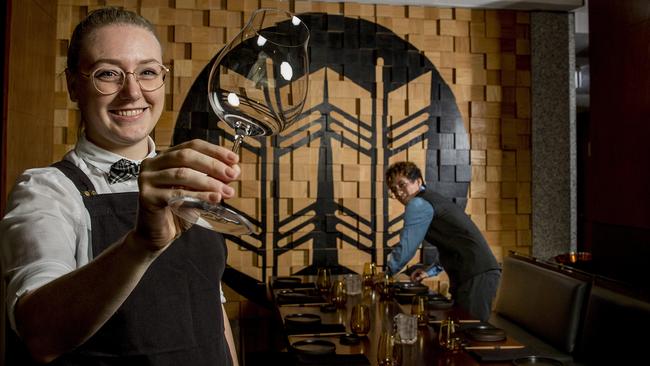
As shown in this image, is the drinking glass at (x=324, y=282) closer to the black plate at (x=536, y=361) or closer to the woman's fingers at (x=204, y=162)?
the black plate at (x=536, y=361)

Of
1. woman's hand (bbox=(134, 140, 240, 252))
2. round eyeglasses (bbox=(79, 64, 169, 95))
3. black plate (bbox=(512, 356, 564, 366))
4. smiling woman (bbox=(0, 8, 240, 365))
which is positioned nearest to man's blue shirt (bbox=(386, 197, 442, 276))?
black plate (bbox=(512, 356, 564, 366))

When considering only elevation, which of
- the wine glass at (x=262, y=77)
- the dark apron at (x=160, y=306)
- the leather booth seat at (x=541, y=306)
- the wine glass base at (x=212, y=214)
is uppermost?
the wine glass at (x=262, y=77)

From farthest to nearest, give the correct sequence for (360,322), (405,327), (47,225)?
1. (360,322)
2. (405,327)
3. (47,225)

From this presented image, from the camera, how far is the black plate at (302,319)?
2.84m

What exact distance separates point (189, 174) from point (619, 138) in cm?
360

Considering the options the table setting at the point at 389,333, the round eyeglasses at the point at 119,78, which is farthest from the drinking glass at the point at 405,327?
the round eyeglasses at the point at 119,78

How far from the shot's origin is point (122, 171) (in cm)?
126

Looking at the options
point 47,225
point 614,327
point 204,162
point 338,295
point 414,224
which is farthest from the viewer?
point 414,224

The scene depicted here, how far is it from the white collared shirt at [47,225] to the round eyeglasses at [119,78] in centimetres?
20

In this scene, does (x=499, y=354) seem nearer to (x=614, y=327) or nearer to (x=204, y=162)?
(x=614, y=327)

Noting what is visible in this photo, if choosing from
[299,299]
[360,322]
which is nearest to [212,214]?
[360,322]

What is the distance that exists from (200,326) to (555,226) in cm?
435

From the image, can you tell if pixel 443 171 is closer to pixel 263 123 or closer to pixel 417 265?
pixel 417 265

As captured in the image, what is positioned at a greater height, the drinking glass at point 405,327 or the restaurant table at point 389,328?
the drinking glass at point 405,327
